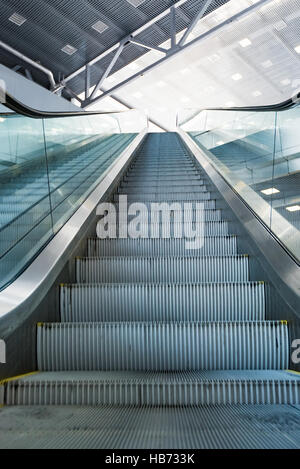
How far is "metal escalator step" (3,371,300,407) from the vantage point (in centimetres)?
204

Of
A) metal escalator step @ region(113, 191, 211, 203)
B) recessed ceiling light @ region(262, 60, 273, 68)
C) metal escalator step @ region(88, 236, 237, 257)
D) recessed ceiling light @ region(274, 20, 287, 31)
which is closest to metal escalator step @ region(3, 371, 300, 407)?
metal escalator step @ region(88, 236, 237, 257)

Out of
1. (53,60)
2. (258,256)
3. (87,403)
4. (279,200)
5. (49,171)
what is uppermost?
(53,60)

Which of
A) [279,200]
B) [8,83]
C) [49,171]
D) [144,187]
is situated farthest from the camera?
[8,83]

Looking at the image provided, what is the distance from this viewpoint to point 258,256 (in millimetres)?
3322

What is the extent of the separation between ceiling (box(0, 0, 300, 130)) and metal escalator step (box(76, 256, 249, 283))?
36.7ft

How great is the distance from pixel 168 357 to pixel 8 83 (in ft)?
39.6

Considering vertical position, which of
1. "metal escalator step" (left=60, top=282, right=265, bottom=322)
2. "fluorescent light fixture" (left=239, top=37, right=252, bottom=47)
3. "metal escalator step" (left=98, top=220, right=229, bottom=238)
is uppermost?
"fluorescent light fixture" (left=239, top=37, right=252, bottom=47)

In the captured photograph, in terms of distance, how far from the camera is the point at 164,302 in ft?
10.1

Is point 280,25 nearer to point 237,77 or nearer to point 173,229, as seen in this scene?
point 237,77

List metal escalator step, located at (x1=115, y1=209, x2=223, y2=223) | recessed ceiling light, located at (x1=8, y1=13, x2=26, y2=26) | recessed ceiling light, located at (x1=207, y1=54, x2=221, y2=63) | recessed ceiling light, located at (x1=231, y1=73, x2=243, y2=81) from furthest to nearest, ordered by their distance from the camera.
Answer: recessed ceiling light, located at (x1=231, y1=73, x2=243, y2=81), recessed ceiling light, located at (x1=207, y1=54, x2=221, y2=63), recessed ceiling light, located at (x1=8, y1=13, x2=26, y2=26), metal escalator step, located at (x1=115, y1=209, x2=223, y2=223)

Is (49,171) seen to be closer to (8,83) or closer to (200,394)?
(200,394)

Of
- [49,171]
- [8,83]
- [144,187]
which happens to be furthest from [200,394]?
[8,83]

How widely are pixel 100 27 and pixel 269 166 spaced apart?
1213 cm

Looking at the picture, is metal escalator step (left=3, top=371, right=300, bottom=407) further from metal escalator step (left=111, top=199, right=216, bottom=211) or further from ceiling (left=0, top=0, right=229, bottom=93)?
ceiling (left=0, top=0, right=229, bottom=93)
